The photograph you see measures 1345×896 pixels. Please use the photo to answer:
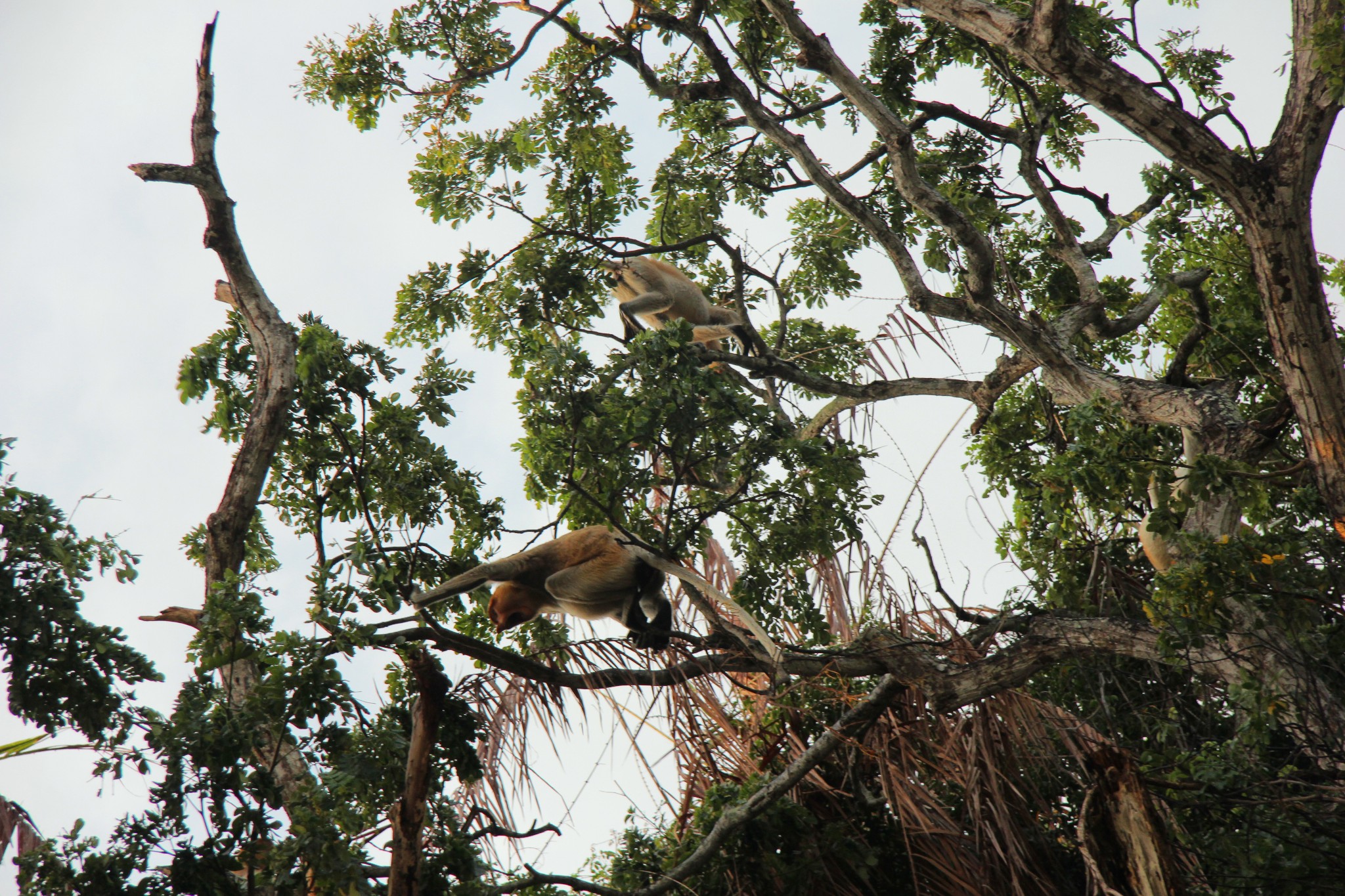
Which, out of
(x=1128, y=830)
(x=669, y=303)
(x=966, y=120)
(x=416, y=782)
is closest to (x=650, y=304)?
(x=669, y=303)

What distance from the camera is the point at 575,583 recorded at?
5750mm

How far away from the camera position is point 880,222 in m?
5.40

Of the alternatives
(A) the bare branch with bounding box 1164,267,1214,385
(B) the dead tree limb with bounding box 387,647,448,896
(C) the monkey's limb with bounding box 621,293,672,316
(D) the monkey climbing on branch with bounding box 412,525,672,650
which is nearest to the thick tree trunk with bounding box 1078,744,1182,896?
(B) the dead tree limb with bounding box 387,647,448,896

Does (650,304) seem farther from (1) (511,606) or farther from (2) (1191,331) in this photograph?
(2) (1191,331)

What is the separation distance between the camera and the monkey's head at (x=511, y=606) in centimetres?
555

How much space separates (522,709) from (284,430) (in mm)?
1670

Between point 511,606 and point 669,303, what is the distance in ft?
9.57

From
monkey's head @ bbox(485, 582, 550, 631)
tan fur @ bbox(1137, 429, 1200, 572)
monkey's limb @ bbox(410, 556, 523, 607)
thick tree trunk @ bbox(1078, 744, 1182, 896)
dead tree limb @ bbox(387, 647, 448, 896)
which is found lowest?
thick tree trunk @ bbox(1078, 744, 1182, 896)

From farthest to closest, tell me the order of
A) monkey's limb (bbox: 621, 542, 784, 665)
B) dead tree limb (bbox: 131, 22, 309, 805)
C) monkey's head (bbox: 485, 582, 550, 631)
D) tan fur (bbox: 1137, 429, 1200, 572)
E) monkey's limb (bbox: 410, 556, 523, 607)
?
monkey's head (bbox: 485, 582, 550, 631), monkey's limb (bbox: 410, 556, 523, 607), tan fur (bbox: 1137, 429, 1200, 572), monkey's limb (bbox: 621, 542, 784, 665), dead tree limb (bbox: 131, 22, 309, 805)

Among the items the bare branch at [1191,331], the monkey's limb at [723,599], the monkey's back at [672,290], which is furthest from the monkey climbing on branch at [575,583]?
the bare branch at [1191,331]

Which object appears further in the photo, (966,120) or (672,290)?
(672,290)

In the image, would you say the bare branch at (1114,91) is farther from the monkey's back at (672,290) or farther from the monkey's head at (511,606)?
the monkey's head at (511,606)

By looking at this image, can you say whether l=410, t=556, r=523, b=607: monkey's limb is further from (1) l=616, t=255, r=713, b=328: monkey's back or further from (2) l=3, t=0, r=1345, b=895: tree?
(1) l=616, t=255, r=713, b=328: monkey's back

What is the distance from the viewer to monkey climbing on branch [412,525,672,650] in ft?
18.3
